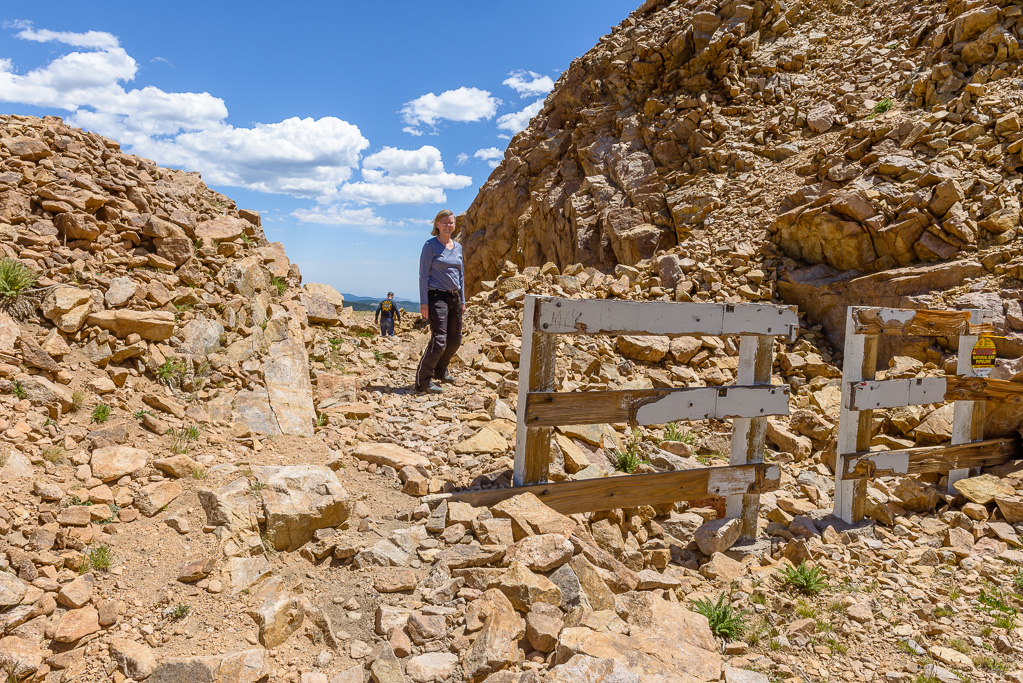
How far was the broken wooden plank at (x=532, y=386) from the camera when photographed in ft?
12.5

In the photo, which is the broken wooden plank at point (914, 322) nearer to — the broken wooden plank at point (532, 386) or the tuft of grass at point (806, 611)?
the tuft of grass at point (806, 611)

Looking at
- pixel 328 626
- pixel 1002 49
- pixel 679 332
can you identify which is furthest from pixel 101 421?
pixel 1002 49

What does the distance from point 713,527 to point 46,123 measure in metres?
8.50

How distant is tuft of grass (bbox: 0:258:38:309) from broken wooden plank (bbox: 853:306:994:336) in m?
6.87

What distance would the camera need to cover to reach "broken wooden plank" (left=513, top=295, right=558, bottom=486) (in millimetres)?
3816

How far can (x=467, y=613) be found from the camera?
9.65ft

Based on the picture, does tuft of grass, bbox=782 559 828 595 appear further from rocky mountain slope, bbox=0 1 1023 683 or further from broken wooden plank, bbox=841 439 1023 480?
broken wooden plank, bbox=841 439 1023 480

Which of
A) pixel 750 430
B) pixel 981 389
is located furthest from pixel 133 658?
pixel 981 389

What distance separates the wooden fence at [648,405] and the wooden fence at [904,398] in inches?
30.0

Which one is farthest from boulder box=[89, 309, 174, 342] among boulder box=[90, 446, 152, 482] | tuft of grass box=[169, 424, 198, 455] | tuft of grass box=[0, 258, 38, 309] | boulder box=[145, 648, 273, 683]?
boulder box=[145, 648, 273, 683]

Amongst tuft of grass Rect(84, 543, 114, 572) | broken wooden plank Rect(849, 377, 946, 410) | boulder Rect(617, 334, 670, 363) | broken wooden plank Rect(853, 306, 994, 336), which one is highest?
broken wooden plank Rect(853, 306, 994, 336)

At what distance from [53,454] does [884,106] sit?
14768mm

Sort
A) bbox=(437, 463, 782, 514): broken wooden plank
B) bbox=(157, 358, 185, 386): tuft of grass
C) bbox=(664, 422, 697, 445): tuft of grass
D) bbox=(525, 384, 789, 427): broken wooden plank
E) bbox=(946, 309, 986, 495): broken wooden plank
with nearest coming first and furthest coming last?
1. bbox=(525, 384, 789, 427): broken wooden plank
2. bbox=(437, 463, 782, 514): broken wooden plank
3. bbox=(157, 358, 185, 386): tuft of grass
4. bbox=(946, 309, 986, 495): broken wooden plank
5. bbox=(664, 422, 697, 445): tuft of grass

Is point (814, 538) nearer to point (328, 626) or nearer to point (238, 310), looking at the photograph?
point (328, 626)
